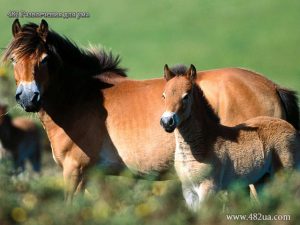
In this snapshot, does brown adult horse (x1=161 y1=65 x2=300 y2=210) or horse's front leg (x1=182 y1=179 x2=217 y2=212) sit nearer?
horse's front leg (x1=182 y1=179 x2=217 y2=212)

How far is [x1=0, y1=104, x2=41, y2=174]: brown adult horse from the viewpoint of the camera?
16.0 metres

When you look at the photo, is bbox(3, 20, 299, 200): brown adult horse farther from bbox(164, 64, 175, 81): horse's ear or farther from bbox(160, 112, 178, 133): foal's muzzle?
bbox(160, 112, 178, 133): foal's muzzle

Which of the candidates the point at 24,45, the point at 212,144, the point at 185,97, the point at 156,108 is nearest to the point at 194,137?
the point at 212,144

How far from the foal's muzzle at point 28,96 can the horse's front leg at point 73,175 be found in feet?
2.70

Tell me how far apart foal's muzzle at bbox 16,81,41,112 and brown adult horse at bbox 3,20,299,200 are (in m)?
0.19

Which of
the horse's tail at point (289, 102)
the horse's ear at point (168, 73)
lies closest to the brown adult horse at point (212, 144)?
the horse's ear at point (168, 73)

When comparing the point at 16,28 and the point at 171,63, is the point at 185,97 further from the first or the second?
the point at 171,63

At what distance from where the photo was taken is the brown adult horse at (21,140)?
52.3ft

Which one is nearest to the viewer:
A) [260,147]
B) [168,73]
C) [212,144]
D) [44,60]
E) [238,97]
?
[212,144]

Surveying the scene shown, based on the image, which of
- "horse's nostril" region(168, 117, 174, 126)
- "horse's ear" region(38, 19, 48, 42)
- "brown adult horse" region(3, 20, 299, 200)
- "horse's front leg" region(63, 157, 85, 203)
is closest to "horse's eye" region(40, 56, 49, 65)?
"brown adult horse" region(3, 20, 299, 200)

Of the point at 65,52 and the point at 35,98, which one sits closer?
the point at 35,98

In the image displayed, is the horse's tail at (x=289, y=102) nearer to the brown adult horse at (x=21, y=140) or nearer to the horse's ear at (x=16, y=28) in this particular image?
the horse's ear at (x=16, y=28)

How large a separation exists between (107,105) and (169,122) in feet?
6.02

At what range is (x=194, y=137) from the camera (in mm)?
8258
